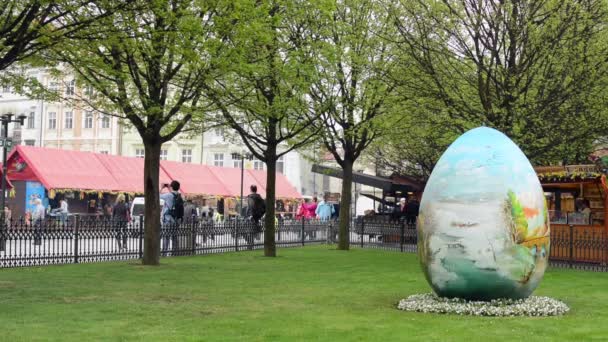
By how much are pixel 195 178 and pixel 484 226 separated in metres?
43.0

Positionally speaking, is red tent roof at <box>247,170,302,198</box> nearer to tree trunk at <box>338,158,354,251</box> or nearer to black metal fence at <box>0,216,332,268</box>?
black metal fence at <box>0,216,332,268</box>

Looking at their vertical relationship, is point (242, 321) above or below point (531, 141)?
below

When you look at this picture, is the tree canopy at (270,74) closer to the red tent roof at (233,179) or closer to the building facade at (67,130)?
the red tent roof at (233,179)

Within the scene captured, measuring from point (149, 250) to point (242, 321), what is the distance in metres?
9.47

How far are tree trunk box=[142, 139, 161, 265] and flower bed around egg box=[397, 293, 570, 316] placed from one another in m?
8.72

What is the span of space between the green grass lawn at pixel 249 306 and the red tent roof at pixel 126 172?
1096 inches

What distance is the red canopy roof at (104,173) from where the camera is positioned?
42.2 metres

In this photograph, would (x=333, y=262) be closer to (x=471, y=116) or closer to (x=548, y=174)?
(x=471, y=116)

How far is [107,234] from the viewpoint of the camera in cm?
2167

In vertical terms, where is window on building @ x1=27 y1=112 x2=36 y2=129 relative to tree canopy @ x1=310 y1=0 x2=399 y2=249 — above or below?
above

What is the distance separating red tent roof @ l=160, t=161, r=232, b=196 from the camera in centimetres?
5144

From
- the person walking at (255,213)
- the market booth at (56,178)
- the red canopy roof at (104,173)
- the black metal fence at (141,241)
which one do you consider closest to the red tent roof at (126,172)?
the red canopy roof at (104,173)

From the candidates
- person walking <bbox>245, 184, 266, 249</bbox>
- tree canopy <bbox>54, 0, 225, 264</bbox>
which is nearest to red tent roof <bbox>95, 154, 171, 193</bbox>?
person walking <bbox>245, 184, 266, 249</bbox>

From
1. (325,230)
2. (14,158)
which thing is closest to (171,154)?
(14,158)
